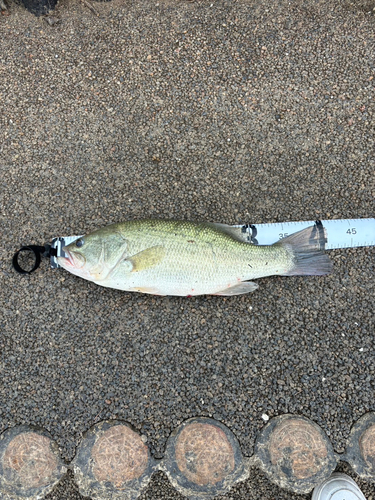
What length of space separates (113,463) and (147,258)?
5.29 ft

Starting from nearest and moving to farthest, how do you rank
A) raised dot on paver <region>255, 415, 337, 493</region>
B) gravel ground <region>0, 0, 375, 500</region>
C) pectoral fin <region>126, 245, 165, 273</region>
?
pectoral fin <region>126, 245, 165, 273</region> < raised dot on paver <region>255, 415, 337, 493</region> < gravel ground <region>0, 0, 375, 500</region>

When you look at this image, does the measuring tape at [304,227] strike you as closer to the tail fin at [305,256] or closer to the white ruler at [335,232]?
the white ruler at [335,232]

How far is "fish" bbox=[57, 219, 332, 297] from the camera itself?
2.43m

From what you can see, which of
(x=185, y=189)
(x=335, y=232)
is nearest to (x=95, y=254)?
(x=185, y=189)

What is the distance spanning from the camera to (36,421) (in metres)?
2.64

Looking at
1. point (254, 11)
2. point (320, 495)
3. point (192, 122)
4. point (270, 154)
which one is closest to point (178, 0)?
point (254, 11)

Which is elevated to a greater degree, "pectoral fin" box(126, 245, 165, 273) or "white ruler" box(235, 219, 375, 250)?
"white ruler" box(235, 219, 375, 250)

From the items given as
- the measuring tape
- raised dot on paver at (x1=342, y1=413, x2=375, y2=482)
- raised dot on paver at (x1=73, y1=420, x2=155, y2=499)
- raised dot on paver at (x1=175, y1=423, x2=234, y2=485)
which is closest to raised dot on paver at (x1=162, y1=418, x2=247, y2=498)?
raised dot on paver at (x1=175, y1=423, x2=234, y2=485)

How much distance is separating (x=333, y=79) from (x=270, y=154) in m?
0.93

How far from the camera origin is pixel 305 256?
2539 millimetres

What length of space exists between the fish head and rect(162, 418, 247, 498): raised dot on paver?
55.7 inches

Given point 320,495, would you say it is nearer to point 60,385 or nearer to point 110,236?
point 60,385

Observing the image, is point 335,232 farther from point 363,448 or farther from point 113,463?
point 113,463

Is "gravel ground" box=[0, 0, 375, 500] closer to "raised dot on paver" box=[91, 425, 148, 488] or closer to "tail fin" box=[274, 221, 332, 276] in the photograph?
"raised dot on paver" box=[91, 425, 148, 488]
